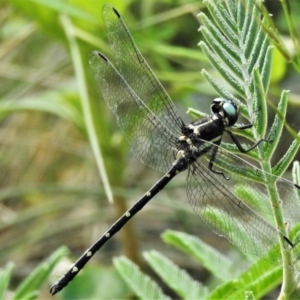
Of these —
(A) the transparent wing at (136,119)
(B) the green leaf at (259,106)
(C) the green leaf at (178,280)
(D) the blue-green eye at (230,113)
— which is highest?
(A) the transparent wing at (136,119)

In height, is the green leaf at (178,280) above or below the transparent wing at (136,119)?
below

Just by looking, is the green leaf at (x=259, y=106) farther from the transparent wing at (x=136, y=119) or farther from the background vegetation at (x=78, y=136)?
the background vegetation at (x=78, y=136)

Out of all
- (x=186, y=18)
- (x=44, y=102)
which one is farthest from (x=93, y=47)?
(x=186, y=18)

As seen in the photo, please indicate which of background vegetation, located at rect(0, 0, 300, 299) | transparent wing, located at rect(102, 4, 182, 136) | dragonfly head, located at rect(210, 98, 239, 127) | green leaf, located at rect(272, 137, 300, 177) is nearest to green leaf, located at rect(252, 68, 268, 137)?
green leaf, located at rect(272, 137, 300, 177)

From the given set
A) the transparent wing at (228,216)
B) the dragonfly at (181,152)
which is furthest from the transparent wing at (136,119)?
the transparent wing at (228,216)

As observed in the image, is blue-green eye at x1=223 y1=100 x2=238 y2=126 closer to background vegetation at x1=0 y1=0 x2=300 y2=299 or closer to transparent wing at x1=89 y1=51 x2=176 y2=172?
transparent wing at x1=89 y1=51 x2=176 y2=172

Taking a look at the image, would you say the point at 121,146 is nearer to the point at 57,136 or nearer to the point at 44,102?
the point at 44,102
